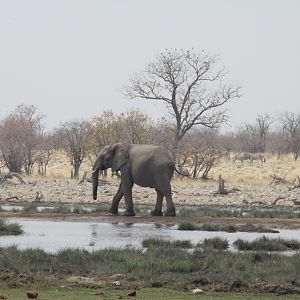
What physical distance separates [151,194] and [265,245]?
25.9 meters

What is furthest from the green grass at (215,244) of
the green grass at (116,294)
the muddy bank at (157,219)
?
the muddy bank at (157,219)

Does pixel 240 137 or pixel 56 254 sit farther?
pixel 240 137

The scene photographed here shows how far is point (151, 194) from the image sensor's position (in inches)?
1891

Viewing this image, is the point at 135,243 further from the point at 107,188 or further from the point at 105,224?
the point at 107,188

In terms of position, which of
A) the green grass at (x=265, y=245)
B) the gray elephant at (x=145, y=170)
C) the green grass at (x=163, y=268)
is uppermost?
the gray elephant at (x=145, y=170)

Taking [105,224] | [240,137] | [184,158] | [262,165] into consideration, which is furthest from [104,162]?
[240,137]

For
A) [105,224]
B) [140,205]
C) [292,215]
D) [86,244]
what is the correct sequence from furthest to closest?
[140,205] → [292,215] → [105,224] → [86,244]

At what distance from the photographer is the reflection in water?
74.9 ft

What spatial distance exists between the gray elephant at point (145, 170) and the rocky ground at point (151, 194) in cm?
977

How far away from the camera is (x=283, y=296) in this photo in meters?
14.8

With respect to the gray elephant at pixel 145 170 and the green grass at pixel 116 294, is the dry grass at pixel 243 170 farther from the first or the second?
the green grass at pixel 116 294

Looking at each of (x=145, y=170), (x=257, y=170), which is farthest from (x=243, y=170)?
(x=145, y=170)

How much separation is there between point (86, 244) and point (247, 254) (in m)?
4.94

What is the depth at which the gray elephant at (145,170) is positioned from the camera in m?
33.6
